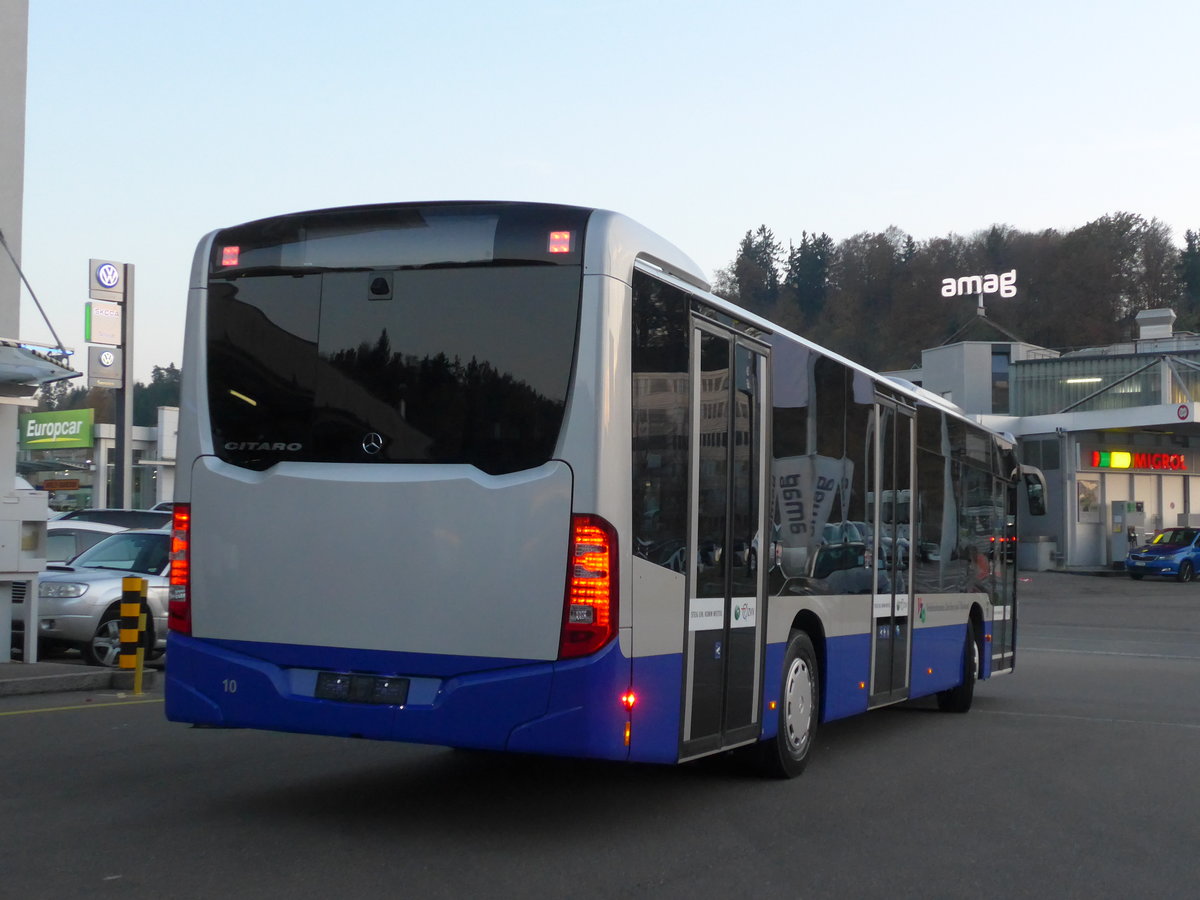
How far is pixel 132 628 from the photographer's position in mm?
12758

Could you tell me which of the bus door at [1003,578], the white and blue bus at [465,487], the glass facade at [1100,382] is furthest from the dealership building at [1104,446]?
the white and blue bus at [465,487]

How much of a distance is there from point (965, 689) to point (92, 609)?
9171mm

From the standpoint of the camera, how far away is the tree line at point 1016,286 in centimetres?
10375

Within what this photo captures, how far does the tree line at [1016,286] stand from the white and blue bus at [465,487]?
8805 centimetres

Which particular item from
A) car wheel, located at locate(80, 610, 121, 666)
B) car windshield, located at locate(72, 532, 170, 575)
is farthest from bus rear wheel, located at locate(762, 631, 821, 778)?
car windshield, located at locate(72, 532, 170, 575)

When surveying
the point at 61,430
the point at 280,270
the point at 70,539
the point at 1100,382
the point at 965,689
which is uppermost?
the point at 1100,382

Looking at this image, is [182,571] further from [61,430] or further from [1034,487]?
[61,430]

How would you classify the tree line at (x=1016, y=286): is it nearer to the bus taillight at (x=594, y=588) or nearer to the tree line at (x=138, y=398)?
the tree line at (x=138, y=398)

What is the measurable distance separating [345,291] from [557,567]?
5.69ft

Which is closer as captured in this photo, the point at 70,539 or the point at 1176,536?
the point at 70,539

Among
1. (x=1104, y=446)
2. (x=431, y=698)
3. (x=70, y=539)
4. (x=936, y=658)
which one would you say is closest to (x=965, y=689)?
(x=936, y=658)

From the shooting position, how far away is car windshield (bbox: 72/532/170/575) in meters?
16.8

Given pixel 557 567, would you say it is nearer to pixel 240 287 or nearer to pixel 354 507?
pixel 354 507

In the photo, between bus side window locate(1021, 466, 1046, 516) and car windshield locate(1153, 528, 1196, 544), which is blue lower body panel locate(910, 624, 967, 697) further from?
car windshield locate(1153, 528, 1196, 544)
